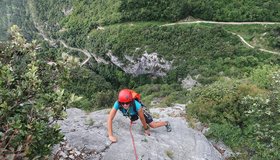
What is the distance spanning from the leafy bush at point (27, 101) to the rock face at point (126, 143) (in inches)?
84.1

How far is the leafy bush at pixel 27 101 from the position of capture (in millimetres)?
5941

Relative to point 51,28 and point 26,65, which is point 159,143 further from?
point 51,28

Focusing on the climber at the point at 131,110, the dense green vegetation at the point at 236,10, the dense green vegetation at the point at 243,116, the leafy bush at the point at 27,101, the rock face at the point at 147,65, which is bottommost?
the rock face at the point at 147,65

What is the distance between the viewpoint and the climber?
31.4 ft

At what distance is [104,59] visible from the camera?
64.2 metres

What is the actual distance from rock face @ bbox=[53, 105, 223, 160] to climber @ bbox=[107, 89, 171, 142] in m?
0.26

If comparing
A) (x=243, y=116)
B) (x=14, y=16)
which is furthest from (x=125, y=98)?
(x=14, y=16)

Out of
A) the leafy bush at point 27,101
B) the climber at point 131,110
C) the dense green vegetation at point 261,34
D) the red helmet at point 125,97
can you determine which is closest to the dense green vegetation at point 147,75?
the leafy bush at point 27,101

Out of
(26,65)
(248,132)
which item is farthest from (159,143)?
(26,65)

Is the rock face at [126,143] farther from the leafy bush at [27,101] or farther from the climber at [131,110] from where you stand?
the leafy bush at [27,101]

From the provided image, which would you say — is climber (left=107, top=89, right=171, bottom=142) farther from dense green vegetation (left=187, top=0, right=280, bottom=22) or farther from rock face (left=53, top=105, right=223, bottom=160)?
dense green vegetation (left=187, top=0, right=280, bottom=22)

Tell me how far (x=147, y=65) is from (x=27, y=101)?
5017 centimetres

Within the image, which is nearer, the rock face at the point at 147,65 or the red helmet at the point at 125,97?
the red helmet at the point at 125,97

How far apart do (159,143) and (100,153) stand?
2.06 metres
